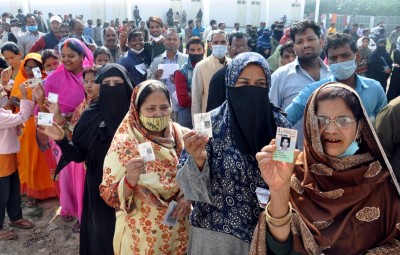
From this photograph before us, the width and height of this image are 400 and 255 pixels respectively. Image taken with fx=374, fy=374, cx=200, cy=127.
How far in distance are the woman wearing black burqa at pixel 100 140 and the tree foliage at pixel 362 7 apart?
1611 inches

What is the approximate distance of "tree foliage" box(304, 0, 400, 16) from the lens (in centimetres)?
3888

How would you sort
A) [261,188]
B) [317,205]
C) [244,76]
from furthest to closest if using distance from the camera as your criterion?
A: [244,76] < [261,188] < [317,205]

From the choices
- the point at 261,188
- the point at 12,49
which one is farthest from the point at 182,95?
the point at 261,188

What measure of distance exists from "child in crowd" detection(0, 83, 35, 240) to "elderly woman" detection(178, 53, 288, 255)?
2.17 meters

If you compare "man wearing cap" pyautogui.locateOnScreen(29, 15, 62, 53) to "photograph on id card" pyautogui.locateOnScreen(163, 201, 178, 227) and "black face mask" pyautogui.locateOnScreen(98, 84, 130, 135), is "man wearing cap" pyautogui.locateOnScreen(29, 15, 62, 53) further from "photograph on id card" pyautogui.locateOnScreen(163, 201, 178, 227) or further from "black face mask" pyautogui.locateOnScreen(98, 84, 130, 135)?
"photograph on id card" pyautogui.locateOnScreen(163, 201, 178, 227)

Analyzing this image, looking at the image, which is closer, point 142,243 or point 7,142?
point 142,243

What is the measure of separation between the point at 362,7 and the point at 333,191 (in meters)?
44.6

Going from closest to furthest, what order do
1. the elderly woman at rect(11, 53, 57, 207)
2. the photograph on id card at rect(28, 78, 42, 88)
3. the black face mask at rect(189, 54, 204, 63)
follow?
the photograph on id card at rect(28, 78, 42, 88)
the elderly woman at rect(11, 53, 57, 207)
the black face mask at rect(189, 54, 204, 63)

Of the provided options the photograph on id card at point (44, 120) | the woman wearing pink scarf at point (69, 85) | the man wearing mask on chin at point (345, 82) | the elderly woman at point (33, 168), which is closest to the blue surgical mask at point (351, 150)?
the man wearing mask on chin at point (345, 82)

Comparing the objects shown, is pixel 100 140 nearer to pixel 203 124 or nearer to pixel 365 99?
pixel 203 124

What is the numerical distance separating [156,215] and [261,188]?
800 mm

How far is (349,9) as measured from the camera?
40.4 m

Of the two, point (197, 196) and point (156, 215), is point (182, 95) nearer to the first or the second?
point (156, 215)

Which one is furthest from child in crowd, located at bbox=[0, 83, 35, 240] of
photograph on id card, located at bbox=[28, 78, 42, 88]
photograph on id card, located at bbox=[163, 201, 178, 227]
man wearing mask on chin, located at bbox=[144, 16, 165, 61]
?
man wearing mask on chin, located at bbox=[144, 16, 165, 61]
